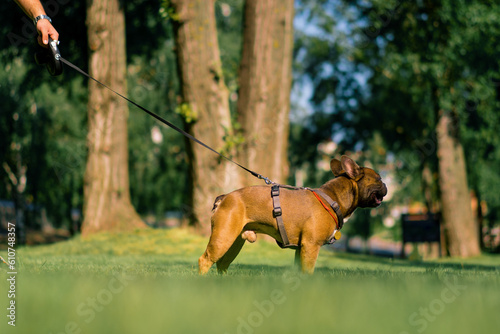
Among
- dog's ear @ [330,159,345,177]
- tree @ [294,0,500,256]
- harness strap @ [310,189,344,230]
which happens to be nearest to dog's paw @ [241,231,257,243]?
harness strap @ [310,189,344,230]

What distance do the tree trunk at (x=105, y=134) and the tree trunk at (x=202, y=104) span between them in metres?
2.64

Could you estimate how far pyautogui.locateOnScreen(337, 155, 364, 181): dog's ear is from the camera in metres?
6.61

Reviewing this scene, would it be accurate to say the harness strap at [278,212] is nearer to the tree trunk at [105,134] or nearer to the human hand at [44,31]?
the human hand at [44,31]

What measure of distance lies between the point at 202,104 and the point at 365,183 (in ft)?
25.2

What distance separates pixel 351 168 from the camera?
664 centimetres

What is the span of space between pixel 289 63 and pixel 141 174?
21355 mm

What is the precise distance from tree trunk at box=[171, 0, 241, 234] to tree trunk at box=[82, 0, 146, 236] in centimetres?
264

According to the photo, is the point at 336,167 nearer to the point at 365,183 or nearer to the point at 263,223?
the point at 365,183

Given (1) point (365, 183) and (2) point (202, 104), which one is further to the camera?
(2) point (202, 104)

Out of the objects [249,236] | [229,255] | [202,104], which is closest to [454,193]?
[202,104]

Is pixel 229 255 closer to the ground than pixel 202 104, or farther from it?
closer to the ground

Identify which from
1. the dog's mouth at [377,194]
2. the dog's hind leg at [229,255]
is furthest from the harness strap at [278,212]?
the dog's mouth at [377,194]

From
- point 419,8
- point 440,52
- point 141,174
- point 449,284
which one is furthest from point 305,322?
point 141,174

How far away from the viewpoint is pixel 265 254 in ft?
41.4
